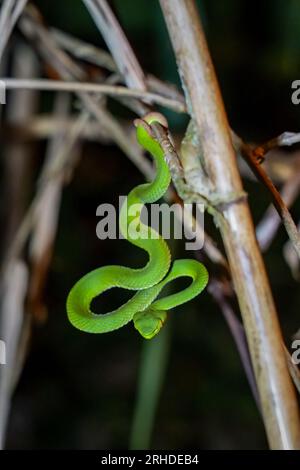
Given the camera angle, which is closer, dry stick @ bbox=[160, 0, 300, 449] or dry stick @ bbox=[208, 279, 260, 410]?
dry stick @ bbox=[160, 0, 300, 449]

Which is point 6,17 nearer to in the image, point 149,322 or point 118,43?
point 118,43

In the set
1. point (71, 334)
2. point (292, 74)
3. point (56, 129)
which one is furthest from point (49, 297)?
point (292, 74)

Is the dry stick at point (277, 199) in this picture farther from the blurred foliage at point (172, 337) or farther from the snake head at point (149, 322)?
the blurred foliage at point (172, 337)

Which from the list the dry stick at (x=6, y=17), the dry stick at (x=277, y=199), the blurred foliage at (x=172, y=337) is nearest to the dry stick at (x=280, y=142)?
the dry stick at (x=277, y=199)

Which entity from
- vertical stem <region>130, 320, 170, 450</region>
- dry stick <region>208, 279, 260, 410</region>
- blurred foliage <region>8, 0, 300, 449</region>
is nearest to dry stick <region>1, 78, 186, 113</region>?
dry stick <region>208, 279, 260, 410</region>

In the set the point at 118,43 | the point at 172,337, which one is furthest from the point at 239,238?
the point at 172,337

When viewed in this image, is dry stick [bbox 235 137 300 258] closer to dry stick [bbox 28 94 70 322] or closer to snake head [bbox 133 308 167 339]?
snake head [bbox 133 308 167 339]
